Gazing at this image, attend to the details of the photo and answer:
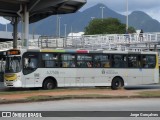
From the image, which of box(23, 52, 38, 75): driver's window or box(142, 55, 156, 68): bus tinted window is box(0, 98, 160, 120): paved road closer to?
box(23, 52, 38, 75): driver's window

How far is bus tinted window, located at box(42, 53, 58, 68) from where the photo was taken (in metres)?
30.0

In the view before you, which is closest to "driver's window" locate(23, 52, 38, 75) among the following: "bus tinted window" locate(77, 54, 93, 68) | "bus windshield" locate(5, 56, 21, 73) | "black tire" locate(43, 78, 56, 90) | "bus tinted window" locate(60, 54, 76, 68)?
"bus windshield" locate(5, 56, 21, 73)

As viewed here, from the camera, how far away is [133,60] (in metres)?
33.2

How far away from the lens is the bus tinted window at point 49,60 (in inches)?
1179

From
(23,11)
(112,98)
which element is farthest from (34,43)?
(112,98)

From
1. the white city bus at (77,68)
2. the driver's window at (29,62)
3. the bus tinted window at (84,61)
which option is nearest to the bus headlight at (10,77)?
the white city bus at (77,68)

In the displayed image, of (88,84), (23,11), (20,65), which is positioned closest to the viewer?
(20,65)

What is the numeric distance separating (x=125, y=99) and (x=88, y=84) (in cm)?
867

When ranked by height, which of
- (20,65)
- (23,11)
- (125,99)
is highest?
(23,11)

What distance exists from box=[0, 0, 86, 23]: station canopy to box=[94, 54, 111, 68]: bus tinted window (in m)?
16.8

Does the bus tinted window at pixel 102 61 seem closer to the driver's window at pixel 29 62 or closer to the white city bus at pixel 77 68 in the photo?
the white city bus at pixel 77 68

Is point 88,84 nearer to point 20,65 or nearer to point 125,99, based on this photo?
point 20,65

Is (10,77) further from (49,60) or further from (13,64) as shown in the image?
(49,60)

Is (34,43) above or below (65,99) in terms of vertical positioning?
above
